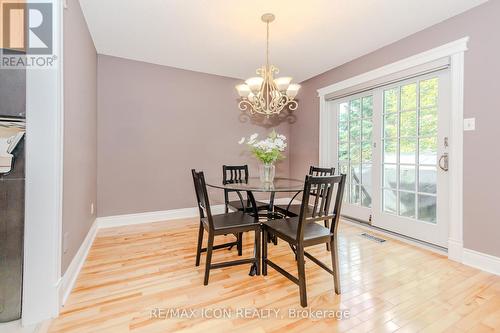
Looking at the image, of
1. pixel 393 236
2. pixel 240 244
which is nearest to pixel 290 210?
pixel 240 244

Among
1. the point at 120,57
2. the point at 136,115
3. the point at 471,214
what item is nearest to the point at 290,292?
the point at 471,214

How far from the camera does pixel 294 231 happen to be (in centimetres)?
176

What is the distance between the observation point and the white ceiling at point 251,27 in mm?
2227

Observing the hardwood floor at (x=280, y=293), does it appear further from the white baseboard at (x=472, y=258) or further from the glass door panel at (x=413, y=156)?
the glass door panel at (x=413, y=156)

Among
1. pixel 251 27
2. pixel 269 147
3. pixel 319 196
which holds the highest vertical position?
pixel 251 27

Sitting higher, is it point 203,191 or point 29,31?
point 29,31

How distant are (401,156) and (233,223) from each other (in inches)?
89.8

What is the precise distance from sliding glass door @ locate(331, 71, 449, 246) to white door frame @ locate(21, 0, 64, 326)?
334 centimetres

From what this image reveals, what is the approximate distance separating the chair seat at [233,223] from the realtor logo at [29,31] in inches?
62.4

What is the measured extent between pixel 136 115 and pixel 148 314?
2.79 meters

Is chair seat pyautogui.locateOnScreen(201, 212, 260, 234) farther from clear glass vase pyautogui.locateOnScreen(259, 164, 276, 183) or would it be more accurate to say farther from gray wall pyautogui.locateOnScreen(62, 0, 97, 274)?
gray wall pyautogui.locateOnScreen(62, 0, 97, 274)

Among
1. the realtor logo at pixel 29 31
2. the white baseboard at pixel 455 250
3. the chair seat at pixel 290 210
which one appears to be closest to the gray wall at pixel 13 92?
the realtor logo at pixel 29 31

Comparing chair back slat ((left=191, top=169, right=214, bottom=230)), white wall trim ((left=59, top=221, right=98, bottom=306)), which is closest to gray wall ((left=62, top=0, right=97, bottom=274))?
white wall trim ((left=59, top=221, right=98, bottom=306))

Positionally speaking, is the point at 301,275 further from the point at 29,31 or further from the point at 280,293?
the point at 29,31
